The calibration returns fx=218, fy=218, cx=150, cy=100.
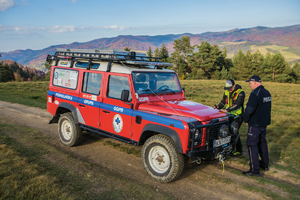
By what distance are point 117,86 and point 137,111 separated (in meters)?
A: 0.93

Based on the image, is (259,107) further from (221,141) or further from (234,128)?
(221,141)

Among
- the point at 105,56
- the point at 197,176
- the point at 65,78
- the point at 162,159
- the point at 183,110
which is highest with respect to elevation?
the point at 105,56

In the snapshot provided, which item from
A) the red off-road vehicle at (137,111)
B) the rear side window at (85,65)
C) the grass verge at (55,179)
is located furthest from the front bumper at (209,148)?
the rear side window at (85,65)

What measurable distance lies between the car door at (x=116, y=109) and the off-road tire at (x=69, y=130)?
3.56 ft

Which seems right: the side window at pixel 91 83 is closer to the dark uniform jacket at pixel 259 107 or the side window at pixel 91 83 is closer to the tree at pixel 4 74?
the dark uniform jacket at pixel 259 107

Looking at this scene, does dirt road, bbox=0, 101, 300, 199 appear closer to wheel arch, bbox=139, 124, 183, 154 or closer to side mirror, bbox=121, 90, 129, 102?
wheel arch, bbox=139, 124, 183, 154

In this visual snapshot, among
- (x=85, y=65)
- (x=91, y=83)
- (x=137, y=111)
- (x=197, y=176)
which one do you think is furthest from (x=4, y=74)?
(x=197, y=176)

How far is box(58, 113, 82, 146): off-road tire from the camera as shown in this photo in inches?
248


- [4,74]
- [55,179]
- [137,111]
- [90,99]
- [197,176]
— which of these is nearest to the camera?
[55,179]

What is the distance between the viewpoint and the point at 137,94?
198 inches

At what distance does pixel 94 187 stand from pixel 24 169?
1.62m

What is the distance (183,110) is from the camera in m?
4.78

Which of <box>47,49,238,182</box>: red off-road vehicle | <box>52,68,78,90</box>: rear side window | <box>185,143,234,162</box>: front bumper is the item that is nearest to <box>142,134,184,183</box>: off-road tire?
<box>47,49,238,182</box>: red off-road vehicle

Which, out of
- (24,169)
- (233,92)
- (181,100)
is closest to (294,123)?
(233,92)
